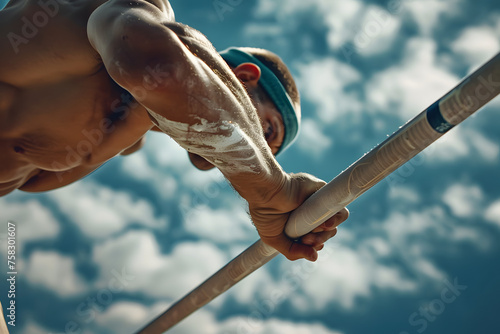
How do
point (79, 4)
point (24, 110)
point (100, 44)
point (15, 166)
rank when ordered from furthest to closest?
point (15, 166)
point (24, 110)
point (79, 4)
point (100, 44)

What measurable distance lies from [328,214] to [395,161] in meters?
0.36

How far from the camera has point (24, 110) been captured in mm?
1972

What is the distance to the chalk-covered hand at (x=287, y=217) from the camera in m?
1.65

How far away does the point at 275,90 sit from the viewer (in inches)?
101

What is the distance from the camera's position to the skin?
4.01 ft

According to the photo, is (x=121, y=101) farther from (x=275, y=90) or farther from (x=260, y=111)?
(x=275, y=90)

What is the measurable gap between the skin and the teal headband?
0.22 feet

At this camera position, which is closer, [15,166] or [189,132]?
[189,132]

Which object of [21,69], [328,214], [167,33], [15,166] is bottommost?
[15,166]

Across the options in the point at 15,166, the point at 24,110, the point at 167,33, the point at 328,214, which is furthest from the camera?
the point at 15,166

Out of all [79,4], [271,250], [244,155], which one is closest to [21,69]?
[79,4]

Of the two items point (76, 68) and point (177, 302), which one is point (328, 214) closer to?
point (76, 68)

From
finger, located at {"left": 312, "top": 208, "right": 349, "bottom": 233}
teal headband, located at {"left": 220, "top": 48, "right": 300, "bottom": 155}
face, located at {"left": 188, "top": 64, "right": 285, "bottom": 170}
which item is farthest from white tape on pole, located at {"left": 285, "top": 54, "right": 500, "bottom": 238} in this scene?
teal headband, located at {"left": 220, "top": 48, "right": 300, "bottom": 155}

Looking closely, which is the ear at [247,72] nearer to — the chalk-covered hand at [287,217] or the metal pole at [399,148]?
the chalk-covered hand at [287,217]
